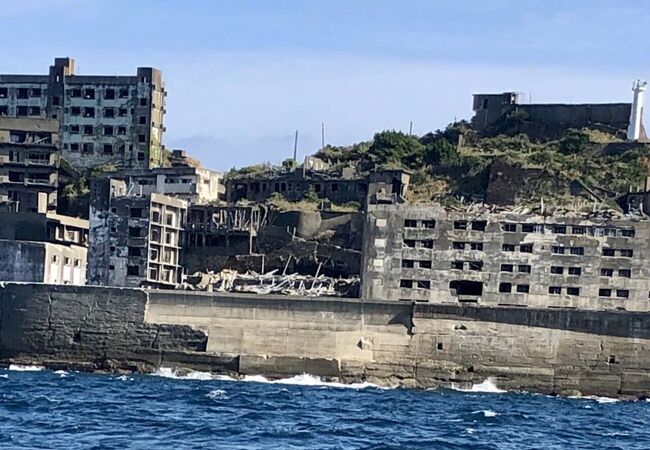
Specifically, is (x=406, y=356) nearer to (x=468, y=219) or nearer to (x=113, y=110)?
(x=468, y=219)

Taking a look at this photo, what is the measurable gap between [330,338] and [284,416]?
2148cm

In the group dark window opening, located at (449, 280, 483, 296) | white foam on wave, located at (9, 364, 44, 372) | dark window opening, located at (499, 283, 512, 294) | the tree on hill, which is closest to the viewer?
white foam on wave, located at (9, 364, 44, 372)

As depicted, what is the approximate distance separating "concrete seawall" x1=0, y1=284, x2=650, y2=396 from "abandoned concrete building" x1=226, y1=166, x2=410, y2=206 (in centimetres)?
2211

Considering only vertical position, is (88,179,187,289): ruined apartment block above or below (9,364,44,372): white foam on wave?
above

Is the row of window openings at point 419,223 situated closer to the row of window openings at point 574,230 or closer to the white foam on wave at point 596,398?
the row of window openings at point 574,230

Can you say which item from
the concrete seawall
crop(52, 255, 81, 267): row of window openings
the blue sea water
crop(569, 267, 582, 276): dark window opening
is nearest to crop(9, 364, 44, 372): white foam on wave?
the concrete seawall

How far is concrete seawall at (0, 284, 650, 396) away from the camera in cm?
7769

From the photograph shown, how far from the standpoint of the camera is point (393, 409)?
63156 millimetres

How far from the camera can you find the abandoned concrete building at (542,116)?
364 ft

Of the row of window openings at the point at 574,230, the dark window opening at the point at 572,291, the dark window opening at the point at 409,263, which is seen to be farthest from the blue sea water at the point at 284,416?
the row of window openings at the point at 574,230

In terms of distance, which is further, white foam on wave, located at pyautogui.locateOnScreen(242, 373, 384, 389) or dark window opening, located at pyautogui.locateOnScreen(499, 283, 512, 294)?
dark window opening, located at pyautogui.locateOnScreen(499, 283, 512, 294)

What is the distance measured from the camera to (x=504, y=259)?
83.2 meters

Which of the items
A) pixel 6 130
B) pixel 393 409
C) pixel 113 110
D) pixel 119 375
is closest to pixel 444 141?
pixel 113 110

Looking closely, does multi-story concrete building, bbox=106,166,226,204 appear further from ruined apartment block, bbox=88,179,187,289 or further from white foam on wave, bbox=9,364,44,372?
white foam on wave, bbox=9,364,44,372
